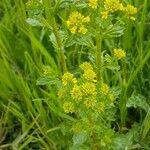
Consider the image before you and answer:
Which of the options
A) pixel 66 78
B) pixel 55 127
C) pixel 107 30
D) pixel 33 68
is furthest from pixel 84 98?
pixel 33 68

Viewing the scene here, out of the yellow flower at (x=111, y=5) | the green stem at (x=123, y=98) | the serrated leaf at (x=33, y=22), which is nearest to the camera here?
the yellow flower at (x=111, y=5)

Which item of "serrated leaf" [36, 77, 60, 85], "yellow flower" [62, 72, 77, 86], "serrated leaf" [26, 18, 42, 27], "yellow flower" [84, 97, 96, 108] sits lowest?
"yellow flower" [84, 97, 96, 108]

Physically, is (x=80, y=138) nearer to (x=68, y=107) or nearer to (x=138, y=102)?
(x=68, y=107)

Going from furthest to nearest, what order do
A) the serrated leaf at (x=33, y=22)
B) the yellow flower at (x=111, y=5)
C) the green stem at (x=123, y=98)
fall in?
the green stem at (x=123, y=98) < the serrated leaf at (x=33, y=22) < the yellow flower at (x=111, y=5)

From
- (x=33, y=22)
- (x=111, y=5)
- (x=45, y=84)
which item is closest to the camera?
(x=111, y=5)

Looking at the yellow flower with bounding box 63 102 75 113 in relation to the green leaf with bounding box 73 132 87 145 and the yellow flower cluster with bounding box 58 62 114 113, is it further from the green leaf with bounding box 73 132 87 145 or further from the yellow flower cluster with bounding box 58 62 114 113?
the green leaf with bounding box 73 132 87 145

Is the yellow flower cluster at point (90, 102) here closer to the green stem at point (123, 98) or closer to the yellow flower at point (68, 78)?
the yellow flower at point (68, 78)

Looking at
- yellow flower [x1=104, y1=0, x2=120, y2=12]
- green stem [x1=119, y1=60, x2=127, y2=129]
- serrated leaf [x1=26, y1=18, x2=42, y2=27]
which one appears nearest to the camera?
yellow flower [x1=104, y1=0, x2=120, y2=12]

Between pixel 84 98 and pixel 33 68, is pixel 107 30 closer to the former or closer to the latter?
pixel 84 98

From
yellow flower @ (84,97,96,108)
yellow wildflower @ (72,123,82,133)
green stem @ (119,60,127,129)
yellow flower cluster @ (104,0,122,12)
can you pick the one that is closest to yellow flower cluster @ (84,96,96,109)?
yellow flower @ (84,97,96,108)

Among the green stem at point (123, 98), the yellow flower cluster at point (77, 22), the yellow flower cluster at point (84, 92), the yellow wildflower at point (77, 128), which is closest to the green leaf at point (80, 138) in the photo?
the yellow wildflower at point (77, 128)

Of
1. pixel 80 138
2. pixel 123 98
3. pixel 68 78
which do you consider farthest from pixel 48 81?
pixel 123 98
